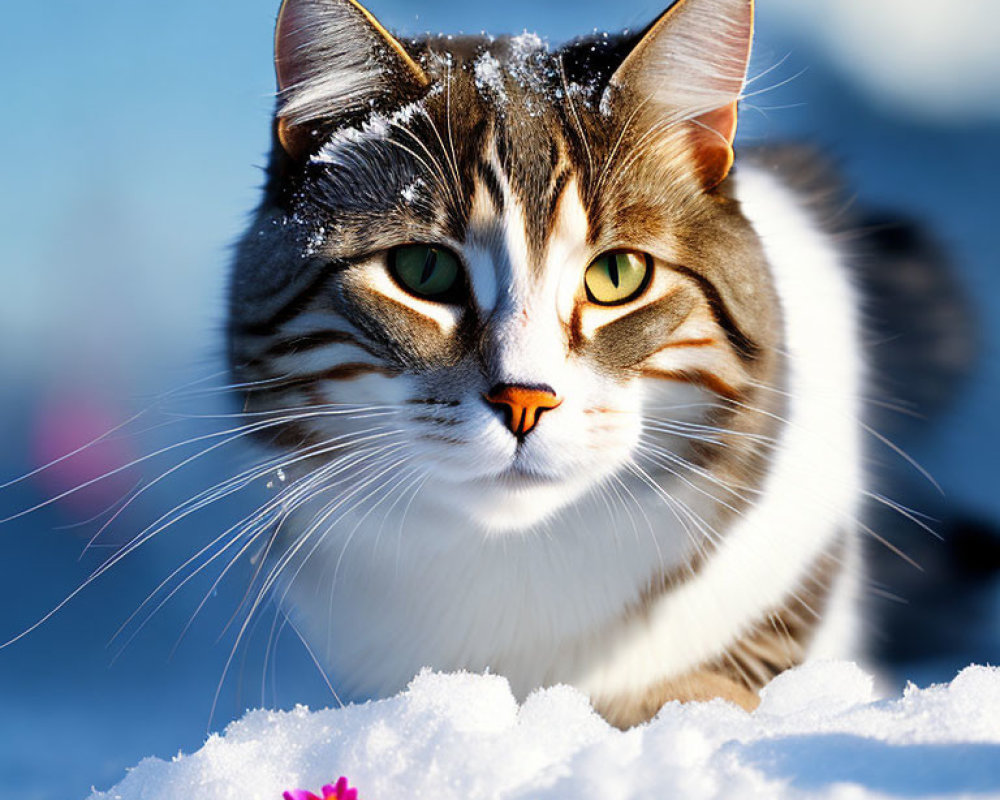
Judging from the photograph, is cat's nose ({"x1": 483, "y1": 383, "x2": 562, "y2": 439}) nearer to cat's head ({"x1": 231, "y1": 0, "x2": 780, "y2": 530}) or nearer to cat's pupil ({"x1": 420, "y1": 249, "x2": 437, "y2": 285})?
cat's head ({"x1": 231, "y1": 0, "x2": 780, "y2": 530})

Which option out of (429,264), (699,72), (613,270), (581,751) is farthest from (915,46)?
(581,751)

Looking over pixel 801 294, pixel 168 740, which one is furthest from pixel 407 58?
pixel 168 740

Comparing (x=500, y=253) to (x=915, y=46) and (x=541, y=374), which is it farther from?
(x=915, y=46)

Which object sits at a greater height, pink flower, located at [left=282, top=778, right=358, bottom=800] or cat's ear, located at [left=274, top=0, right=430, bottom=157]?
cat's ear, located at [left=274, top=0, right=430, bottom=157]

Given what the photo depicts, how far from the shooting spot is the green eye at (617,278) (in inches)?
28.5

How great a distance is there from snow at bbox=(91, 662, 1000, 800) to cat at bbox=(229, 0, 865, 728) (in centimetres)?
17

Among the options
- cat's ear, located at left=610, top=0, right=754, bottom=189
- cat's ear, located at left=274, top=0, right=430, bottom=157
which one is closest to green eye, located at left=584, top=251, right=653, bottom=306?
cat's ear, located at left=610, top=0, right=754, bottom=189

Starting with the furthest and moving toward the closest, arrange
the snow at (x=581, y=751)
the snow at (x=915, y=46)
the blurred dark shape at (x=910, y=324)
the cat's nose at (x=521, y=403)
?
the blurred dark shape at (x=910, y=324) < the snow at (x=915, y=46) < the cat's nose at (x=521, y=403) < the snow at (x=581, y=751)

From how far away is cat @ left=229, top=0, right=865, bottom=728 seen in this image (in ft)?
2.27

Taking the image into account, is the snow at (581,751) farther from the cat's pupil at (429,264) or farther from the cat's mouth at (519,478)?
the cat's pupil at (429,264)

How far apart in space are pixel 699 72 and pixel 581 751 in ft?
1.71

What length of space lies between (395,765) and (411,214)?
0.39 metres

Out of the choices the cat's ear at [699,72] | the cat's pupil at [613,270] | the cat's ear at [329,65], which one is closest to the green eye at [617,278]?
the cat's pupil at [613,270]

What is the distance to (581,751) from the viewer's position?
0.56m
